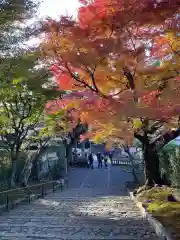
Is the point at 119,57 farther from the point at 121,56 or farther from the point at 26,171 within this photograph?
the point at 26,171

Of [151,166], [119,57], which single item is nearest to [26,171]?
[151,166]

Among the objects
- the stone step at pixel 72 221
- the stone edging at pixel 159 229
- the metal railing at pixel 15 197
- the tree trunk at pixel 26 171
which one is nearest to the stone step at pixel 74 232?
the stone edging at pixel 159 229

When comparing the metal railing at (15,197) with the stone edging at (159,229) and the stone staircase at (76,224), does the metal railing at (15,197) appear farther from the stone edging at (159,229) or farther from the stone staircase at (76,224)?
the stone edging at (159,229)

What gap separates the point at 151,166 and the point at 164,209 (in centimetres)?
503

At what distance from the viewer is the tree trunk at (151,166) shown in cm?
1348

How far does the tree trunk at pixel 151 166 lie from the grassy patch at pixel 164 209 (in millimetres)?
815

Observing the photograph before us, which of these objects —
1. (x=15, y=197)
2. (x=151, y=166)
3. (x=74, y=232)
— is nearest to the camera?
(x=74, y=232)

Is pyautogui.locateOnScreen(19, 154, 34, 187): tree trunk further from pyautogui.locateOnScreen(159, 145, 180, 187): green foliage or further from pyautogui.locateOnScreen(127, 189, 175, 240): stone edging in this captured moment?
pyautogui.locateOnScreen(127, 189, 175, 240): stone edging

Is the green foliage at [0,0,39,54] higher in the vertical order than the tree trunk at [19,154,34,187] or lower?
higher

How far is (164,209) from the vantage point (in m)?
8.73

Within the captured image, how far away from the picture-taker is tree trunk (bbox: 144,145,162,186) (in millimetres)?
13477

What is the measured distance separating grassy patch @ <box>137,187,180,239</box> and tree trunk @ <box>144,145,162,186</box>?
0.82 m

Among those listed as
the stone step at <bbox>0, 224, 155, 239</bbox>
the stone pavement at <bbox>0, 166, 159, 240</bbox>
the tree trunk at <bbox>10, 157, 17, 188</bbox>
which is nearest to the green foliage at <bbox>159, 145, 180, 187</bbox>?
the stone pavement at <bbox>0, 166, 159, 240</bbox>

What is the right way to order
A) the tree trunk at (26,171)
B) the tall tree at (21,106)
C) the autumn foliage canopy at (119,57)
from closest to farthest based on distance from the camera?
the autumn foliage canopy at (119,57) < the tall tree at (21,106) < the tree trunk at (26,171)
